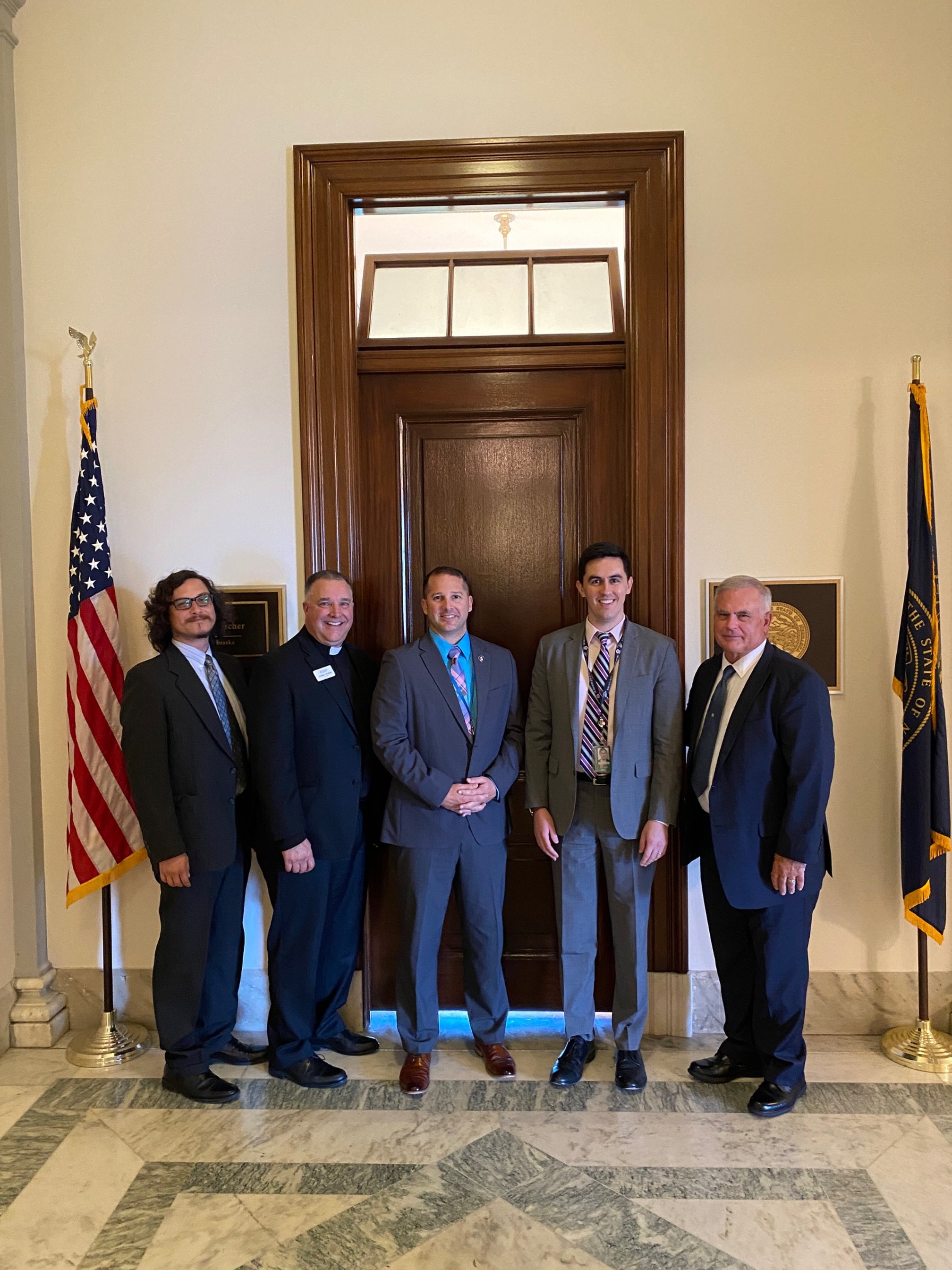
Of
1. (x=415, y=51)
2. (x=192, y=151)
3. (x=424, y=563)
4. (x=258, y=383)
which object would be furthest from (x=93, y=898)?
(x=415, y=51)

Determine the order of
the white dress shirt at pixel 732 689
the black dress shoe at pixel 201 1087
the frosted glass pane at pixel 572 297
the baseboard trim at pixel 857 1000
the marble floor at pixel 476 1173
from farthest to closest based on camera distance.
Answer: the frosted glass pane at pixel 572 297 < the baseboard trim at pixel 857 1000 < the black dress shoe at pixel 201 1087 < the white dress shirt at pixel 732 689 < the marble floor at pixel 476 1173

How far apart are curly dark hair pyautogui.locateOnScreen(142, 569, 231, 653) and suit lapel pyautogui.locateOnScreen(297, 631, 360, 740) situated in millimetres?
321

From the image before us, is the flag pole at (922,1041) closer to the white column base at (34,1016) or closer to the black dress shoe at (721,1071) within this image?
the black dress shoe at (721,1071)

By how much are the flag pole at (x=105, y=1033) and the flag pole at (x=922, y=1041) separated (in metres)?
2.94

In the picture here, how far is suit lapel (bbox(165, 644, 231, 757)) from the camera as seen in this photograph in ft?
10.3

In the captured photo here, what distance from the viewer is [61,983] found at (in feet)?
12.1

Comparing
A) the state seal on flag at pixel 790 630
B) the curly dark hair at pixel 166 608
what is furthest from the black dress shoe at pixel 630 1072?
the curly dark hair at pixel 166 608

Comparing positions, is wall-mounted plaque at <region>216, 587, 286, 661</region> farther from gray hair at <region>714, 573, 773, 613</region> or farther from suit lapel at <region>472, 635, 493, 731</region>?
gray hair at <region>714, 573, 773, 613</region>

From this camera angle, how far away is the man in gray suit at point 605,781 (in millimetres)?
3156

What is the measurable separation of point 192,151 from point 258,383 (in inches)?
37.7

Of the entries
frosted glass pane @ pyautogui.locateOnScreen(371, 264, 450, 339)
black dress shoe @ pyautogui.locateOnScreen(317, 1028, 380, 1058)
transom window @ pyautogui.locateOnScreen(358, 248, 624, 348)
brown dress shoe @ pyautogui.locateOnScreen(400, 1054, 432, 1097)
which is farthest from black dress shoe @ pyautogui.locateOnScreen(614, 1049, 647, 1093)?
frosted glass pane @ pyautogui.locateOnScreen(371, 264, 450, 339)

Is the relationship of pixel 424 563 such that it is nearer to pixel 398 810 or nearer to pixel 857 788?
pixel 398 810

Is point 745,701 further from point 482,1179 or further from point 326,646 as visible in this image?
point 482,1179

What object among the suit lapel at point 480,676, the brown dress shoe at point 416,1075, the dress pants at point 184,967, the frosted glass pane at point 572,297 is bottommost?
the brown dress shoe at point 416,1075
